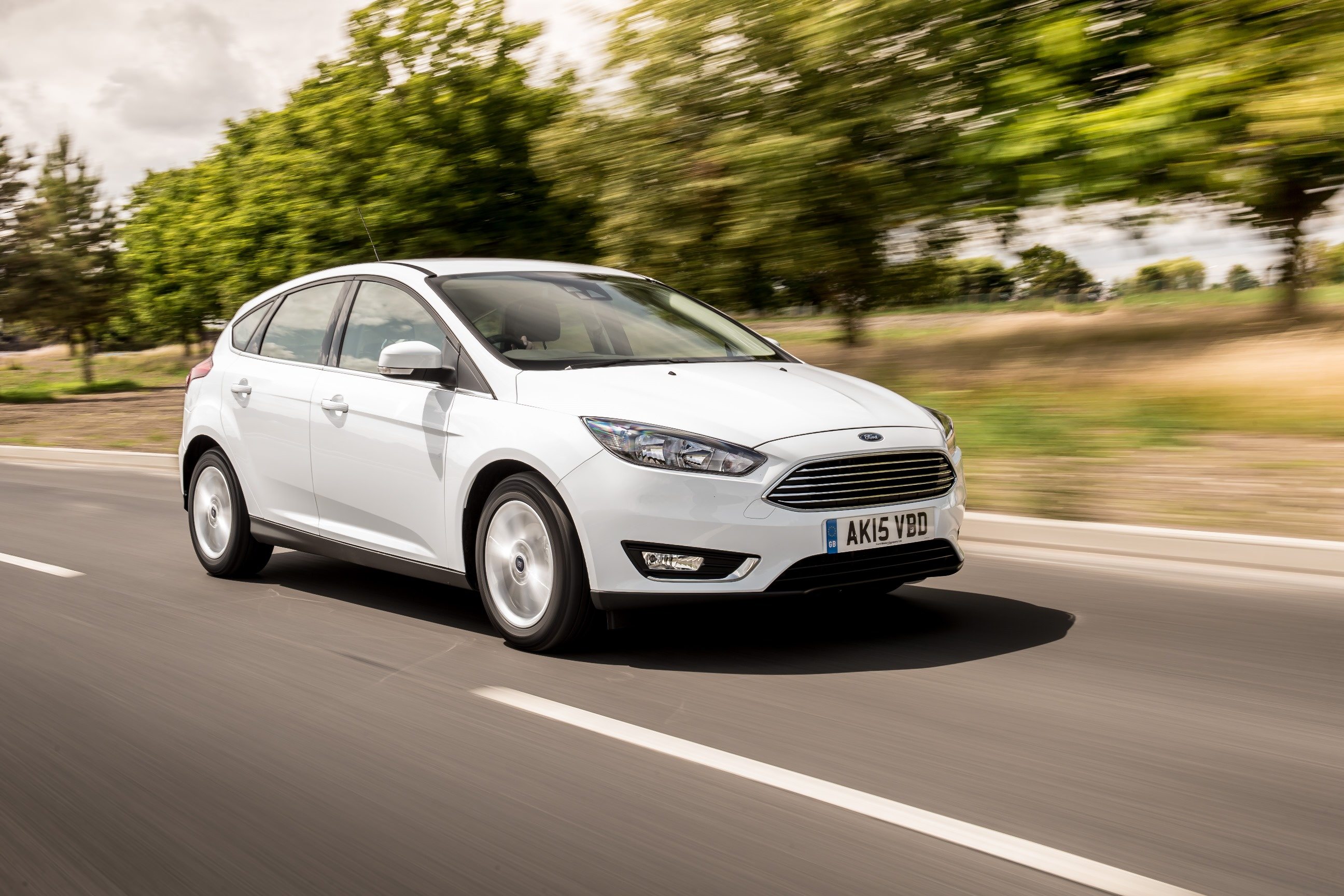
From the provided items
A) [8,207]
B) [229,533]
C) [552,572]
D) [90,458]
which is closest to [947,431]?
[552,572]

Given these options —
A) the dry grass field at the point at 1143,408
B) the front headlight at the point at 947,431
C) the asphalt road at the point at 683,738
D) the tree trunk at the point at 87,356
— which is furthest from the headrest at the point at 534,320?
the tree trunk at the point at 87,356

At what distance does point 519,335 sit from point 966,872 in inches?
133

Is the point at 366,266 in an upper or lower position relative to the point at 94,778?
upper

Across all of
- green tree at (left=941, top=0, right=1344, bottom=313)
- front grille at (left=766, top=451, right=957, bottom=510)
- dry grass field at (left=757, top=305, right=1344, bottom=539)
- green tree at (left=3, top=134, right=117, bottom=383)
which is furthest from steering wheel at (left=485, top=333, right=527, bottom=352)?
green tree at (left=3, top=134, right=117, bottom=383)

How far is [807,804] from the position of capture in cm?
363

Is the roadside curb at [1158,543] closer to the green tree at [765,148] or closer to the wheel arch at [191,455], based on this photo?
the wheel arch at [191,455]

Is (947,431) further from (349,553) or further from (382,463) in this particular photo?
(349,553)

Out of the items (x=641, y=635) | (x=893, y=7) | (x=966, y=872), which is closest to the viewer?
(x=966, y=872)

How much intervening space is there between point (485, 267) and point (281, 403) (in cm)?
127

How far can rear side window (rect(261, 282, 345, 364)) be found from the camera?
6.78 m

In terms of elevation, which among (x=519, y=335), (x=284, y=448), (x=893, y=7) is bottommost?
(x=284, y=448)

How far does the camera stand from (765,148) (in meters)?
13.6

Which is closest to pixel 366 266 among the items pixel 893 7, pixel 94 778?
pixel 94 778

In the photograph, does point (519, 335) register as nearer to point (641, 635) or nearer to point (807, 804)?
point (641, 635)
